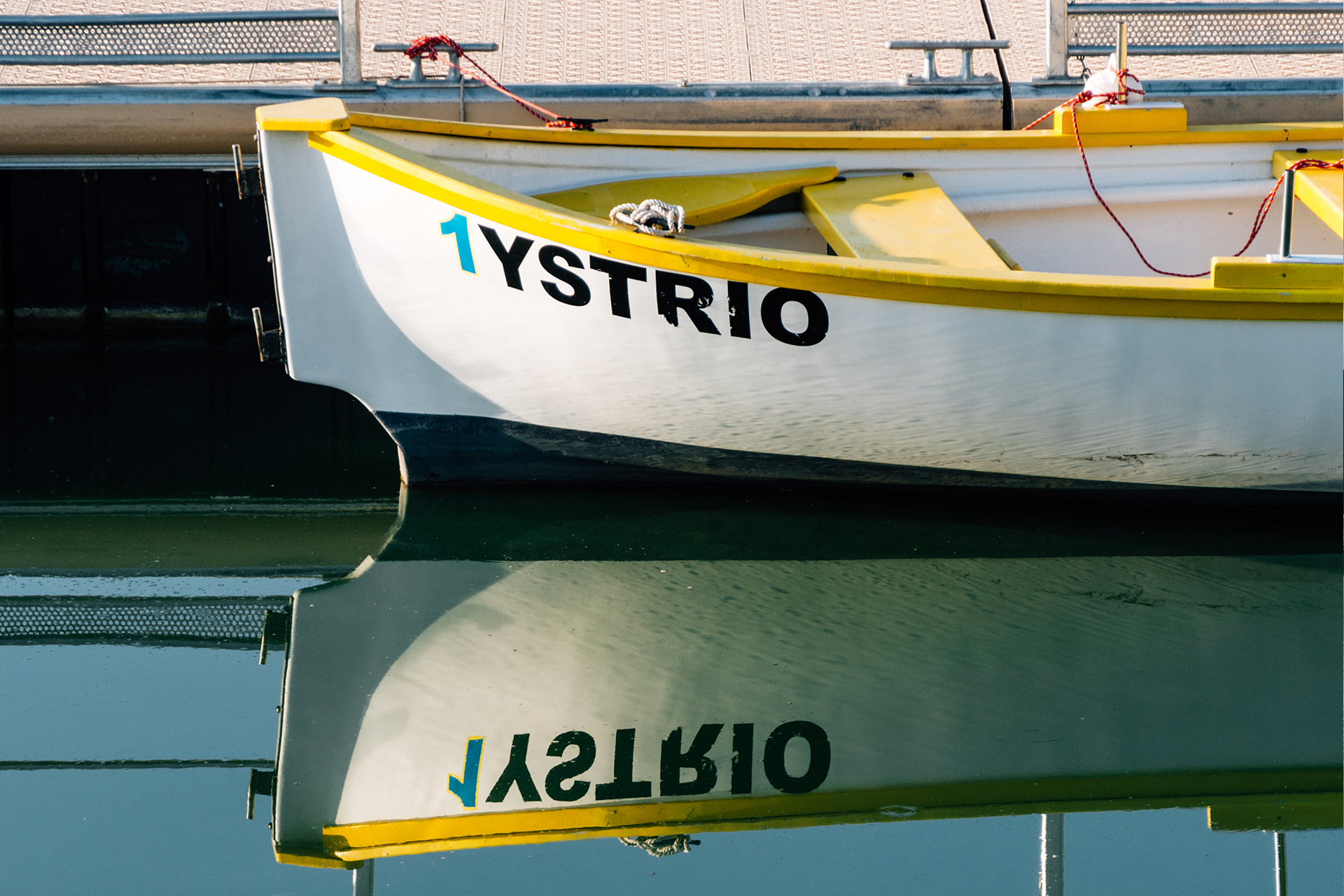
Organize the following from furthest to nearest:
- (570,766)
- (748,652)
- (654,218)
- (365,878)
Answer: (654,218) < (748,652) < (570,766) < (365,878)

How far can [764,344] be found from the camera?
359 cm

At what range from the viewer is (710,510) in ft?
13.1

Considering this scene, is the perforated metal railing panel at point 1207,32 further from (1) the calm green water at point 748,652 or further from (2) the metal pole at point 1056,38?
(1) the calm green water at point 748,652

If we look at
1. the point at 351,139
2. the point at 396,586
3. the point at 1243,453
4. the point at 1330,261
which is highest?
the point at 351,139

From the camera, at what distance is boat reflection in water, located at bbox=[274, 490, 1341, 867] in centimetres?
246

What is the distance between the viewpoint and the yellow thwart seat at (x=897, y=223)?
3.93 metres

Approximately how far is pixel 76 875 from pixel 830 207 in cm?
296

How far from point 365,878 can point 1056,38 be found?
13.1 feet

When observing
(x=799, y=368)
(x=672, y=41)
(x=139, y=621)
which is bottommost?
(x=139, y=621)

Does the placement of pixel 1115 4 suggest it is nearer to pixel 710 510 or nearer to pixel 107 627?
pixel 710 510

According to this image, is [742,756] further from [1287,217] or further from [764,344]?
[1287,217]

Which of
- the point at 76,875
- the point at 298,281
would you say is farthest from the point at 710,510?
the point at 76,875

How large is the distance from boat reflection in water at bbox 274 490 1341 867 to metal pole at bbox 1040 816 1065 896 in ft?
0.14

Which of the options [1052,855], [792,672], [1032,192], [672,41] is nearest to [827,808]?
[1052,855]
